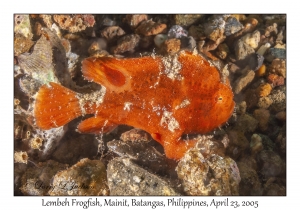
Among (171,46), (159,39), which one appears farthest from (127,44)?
(171,46)

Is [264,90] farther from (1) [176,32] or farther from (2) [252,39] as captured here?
(1) [176,32]

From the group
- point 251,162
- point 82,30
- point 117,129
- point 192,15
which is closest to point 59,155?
point 117,129

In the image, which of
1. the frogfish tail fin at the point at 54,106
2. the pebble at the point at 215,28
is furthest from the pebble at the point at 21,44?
the pebble at the point at 215,28

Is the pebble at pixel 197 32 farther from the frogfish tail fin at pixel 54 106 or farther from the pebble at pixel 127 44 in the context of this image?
the frogfish tail fin at pixel 54 106

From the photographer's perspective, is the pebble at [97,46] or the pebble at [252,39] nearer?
the pebble at [97,46]

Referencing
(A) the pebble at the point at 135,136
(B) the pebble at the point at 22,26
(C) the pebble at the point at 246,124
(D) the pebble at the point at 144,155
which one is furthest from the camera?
(C) the pebble at the point at 246,124

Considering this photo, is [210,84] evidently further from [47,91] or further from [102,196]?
[47,91]

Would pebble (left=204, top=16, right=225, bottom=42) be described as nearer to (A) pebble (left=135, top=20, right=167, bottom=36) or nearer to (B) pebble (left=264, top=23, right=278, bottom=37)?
(A) pebble (left=135, top=20, right=167, bottom=36)
